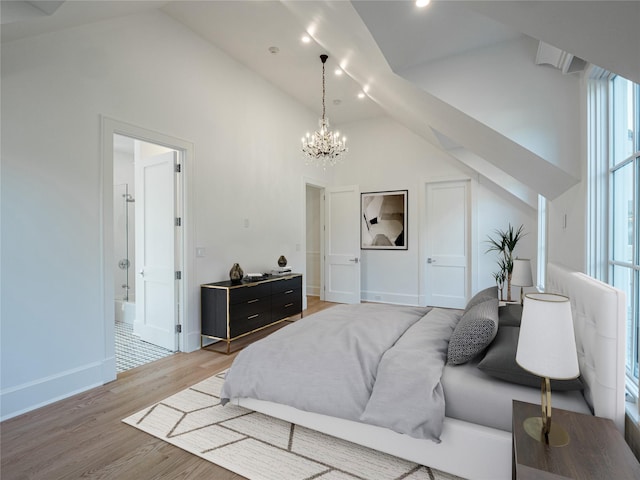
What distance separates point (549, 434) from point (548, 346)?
35 centimetres

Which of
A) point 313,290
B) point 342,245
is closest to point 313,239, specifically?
point 313,290

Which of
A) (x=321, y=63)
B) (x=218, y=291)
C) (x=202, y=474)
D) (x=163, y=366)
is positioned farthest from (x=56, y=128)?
(x=321, y=63)

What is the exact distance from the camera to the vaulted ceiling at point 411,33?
1.04 m

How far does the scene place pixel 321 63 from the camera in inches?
163

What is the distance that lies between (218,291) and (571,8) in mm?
3442

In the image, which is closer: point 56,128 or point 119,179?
point 56,128

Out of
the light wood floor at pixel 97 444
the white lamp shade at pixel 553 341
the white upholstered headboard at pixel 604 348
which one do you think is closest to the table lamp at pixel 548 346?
the white lamp shade at pixel 553 341

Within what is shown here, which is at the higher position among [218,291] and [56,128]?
[56,128]

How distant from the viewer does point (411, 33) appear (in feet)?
7.10

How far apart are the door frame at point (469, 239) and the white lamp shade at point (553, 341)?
4264mm

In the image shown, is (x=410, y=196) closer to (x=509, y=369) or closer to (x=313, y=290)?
(x=313, y=290)

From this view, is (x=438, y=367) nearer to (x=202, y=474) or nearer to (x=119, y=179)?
(x=202, y=474)

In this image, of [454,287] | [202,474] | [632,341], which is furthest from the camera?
[454,287]

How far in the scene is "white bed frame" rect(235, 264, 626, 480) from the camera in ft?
4.10
